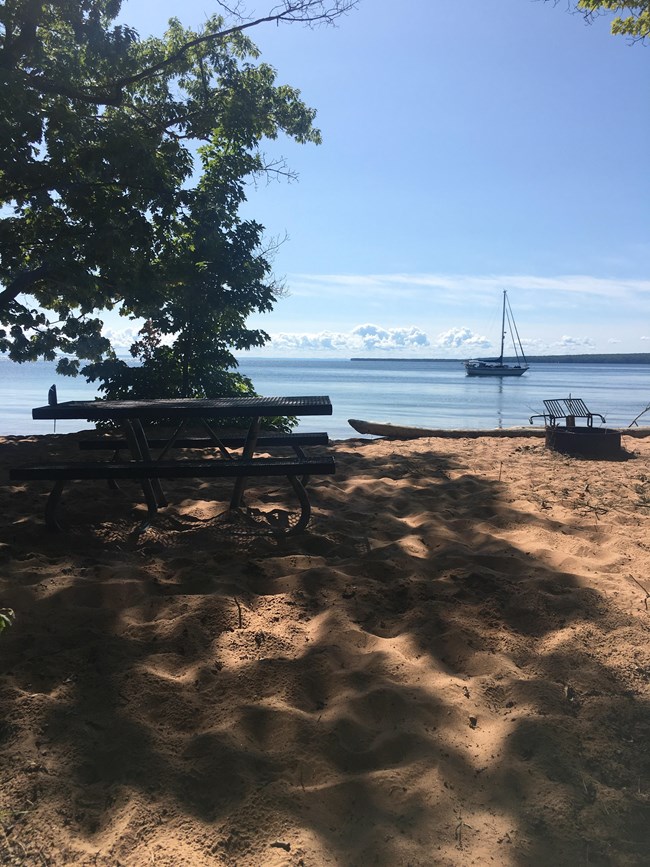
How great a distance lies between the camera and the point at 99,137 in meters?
8.18

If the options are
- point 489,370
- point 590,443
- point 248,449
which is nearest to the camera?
point 248,449

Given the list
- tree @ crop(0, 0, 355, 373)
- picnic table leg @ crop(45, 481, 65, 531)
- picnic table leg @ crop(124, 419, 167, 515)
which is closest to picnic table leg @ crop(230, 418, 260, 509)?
picnic table leg @ crop(124, 419, 167, 515)

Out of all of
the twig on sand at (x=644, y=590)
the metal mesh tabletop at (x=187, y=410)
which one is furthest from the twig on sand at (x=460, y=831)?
the metal mesh tabletop at (x=187, y=410)

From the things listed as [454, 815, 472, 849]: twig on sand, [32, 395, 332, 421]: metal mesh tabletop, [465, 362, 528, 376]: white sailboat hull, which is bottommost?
[454, 815, 472, 849]: twig on sand

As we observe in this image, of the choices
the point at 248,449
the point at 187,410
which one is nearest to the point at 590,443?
the point at 248,449

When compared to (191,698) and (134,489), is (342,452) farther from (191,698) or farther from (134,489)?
(191,698)

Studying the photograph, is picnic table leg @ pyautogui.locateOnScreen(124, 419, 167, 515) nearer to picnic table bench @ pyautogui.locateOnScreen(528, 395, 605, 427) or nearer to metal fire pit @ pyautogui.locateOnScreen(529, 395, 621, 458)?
metal fire pit @ pyautogui.locateOnScreen(529, 395, 621, 458)

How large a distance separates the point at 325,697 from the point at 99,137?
8.48 m

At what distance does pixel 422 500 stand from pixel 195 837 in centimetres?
363

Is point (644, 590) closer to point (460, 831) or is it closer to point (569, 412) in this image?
point (460, 831)

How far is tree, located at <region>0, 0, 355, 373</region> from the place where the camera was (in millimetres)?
7835

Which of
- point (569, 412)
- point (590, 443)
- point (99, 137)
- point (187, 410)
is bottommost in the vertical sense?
point (590, 443)

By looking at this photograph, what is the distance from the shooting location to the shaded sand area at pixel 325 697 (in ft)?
5.25

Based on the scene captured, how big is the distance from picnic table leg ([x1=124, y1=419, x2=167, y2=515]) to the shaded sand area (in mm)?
360
